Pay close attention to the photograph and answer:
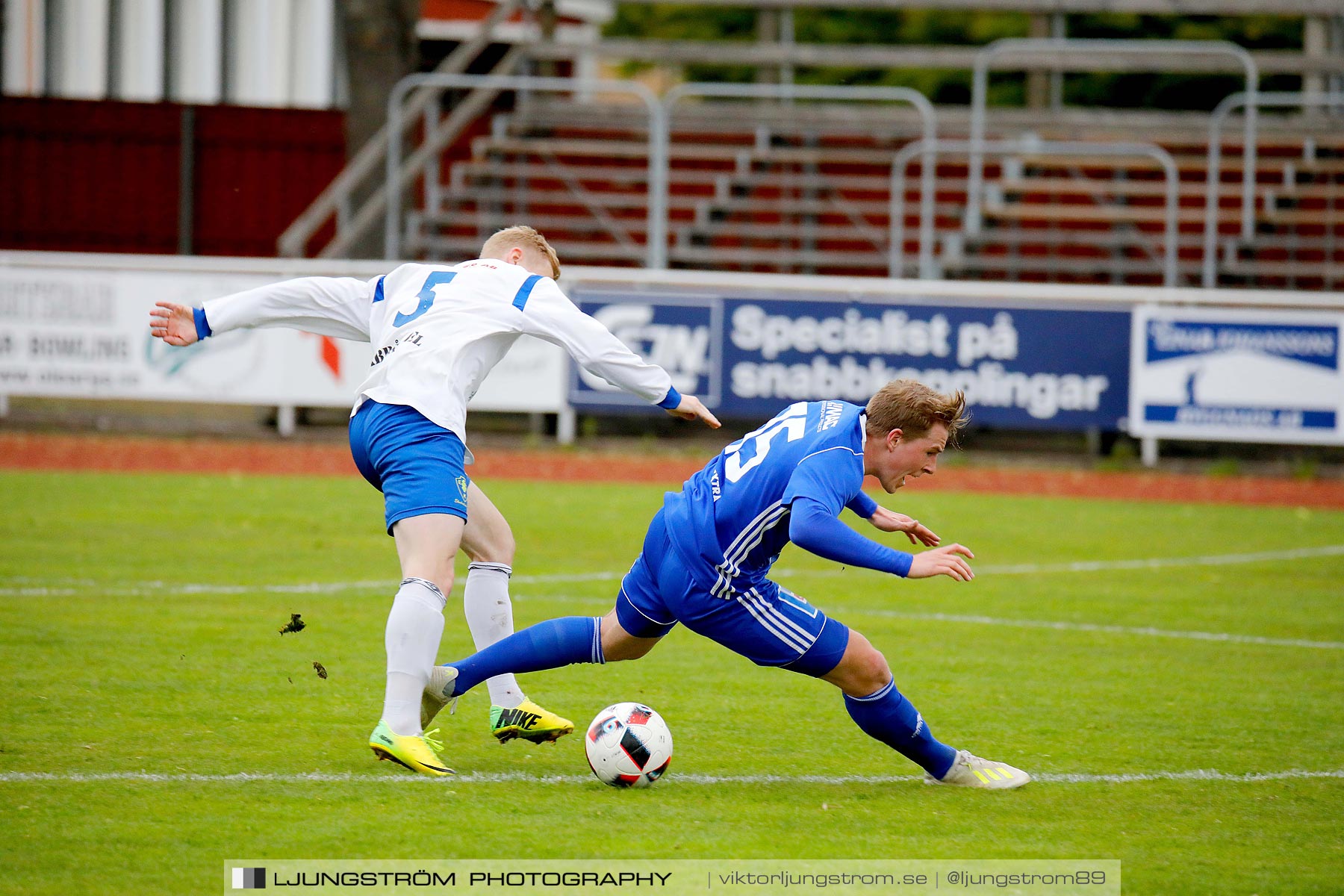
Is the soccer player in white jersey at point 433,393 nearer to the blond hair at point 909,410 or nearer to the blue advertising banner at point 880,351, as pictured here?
the blond hair at point 909,410

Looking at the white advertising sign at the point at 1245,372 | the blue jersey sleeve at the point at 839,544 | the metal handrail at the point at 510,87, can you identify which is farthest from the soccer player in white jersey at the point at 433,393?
the metal handrail at the point at 510,87

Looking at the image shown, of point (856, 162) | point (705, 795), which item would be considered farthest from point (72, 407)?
point (705, 795)

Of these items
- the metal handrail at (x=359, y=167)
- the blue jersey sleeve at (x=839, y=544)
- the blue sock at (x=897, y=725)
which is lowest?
the blue sock at (x=897, y=725)

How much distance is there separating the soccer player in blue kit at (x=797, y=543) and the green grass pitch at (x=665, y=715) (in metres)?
0.32

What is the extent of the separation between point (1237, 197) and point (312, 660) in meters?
17.4

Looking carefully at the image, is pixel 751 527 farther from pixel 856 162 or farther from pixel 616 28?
pixel 616 28

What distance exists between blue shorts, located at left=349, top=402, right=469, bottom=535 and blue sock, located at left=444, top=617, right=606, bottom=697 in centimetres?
51

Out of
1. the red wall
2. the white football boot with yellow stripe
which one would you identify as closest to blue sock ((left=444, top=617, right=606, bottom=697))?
the white football boot with yellow stripe

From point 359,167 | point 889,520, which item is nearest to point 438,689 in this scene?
point 889,520

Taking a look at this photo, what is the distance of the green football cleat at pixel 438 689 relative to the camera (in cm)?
554

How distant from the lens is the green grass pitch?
472 centimetres

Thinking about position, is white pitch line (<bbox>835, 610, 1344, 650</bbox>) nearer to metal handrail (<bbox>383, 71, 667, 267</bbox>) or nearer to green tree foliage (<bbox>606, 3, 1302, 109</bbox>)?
metal handrail (<bbox>383, 71, 667, 267</bbox>)

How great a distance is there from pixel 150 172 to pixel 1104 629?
2114 centimetres

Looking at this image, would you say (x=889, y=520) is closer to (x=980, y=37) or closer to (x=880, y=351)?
(x=880, y=351)
